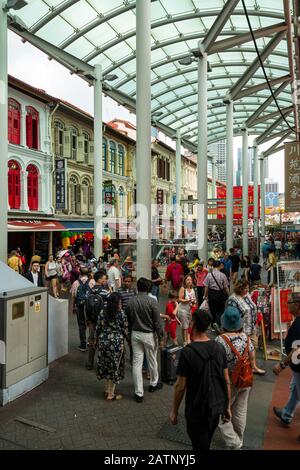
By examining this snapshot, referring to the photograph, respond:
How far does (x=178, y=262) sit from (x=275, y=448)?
706 cm

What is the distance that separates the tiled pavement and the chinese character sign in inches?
342

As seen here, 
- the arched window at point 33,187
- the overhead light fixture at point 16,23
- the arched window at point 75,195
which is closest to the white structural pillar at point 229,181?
the arched window at point 75,195

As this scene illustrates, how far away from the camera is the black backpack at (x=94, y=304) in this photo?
21.3 ft

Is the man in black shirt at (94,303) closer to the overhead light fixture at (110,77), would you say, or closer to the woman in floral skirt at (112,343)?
the woman in floral skirt at (112,343)

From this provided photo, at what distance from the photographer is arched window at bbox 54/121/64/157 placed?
2331cm

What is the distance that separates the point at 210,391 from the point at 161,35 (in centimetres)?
1690

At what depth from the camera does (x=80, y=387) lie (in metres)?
5.95

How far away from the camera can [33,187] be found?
21.5 meters

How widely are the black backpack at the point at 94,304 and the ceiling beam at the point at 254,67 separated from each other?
11811mm

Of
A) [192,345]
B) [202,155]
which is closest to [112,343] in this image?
[192,345]

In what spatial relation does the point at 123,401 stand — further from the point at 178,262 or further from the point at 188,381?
the point at 178,262

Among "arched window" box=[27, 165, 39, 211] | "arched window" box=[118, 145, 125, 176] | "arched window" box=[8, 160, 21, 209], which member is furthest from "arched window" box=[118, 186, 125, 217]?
"arched window" box=[8, 160, 21, 209]

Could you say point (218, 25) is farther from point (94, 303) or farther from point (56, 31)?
point (94, 303)

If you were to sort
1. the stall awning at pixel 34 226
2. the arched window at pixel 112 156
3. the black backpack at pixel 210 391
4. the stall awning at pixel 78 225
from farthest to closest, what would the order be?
the arched window at pixel 112 156
the stall awning at pixel 78 225
the stall awning at pixel 34 226
the black backpack at pixel 210 391
